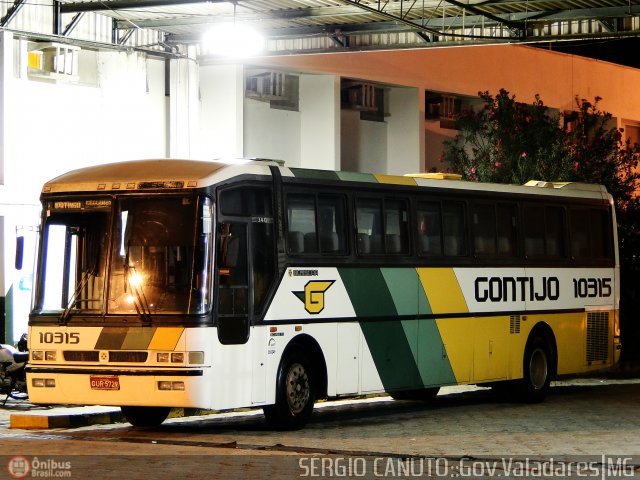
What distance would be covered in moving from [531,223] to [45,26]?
32.0 feet

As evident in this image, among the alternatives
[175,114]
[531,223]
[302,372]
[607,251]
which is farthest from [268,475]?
[175,114]

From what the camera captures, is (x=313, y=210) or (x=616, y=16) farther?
(x=616, y=16)

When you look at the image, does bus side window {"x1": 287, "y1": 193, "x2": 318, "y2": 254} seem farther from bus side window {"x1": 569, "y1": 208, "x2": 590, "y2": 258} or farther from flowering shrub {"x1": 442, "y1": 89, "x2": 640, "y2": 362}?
flowering shrub {"x1": 442, "y1": 89, "x2": 640, "y2": 362}

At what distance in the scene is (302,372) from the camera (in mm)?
15742

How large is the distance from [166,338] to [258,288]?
1.31 meters

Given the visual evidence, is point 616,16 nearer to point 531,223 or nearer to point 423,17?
point 423,17

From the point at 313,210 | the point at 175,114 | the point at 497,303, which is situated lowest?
the point at 497,303

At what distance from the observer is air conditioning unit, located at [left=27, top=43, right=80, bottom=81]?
2445 cm

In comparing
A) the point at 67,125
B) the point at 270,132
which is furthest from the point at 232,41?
the point at 270,132

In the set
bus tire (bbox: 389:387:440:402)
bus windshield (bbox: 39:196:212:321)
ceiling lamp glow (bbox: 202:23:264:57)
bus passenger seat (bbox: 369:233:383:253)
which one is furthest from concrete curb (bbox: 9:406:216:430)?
ceiling lamp glow (bbox: 202:23:264:57)

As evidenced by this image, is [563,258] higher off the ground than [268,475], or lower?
higher

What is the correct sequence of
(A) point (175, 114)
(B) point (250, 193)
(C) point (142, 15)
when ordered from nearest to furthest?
1. (B) point (250, 193)
2. (C) point (142, 15)
3. (A) point (175, 114)

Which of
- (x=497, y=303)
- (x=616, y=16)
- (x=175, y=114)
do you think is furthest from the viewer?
(x=175, y=114)

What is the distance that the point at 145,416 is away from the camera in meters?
16.2
